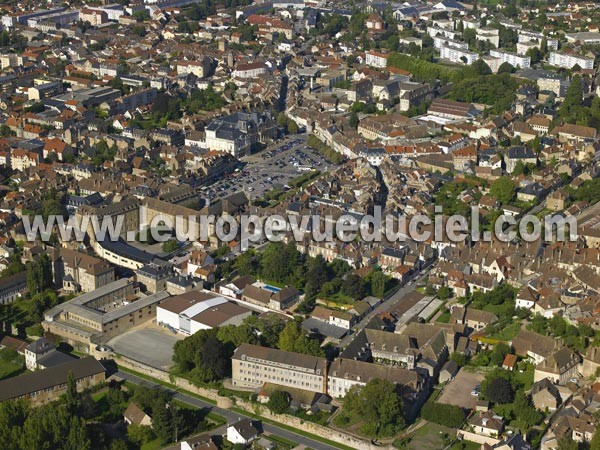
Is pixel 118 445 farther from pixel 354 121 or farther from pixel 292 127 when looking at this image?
pixel 354 121

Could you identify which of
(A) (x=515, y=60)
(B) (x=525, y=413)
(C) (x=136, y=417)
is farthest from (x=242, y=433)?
(A) (x=515, y=60)

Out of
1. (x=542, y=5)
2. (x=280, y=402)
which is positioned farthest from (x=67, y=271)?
(x=542, y=5)

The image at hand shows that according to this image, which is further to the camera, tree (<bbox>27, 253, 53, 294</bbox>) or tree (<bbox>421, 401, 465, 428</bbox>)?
tree (<bbox>27, 253, 53, 294</bbox>)

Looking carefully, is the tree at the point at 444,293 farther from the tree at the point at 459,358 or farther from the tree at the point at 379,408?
→ the tree at the point at 379,408

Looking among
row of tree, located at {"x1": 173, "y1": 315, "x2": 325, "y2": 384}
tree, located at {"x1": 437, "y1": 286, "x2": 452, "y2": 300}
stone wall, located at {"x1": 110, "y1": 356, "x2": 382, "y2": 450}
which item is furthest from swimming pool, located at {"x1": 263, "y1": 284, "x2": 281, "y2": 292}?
stone wall, located at {"x1": 110, "y1": 356, "x2": 382, "y2": 450}

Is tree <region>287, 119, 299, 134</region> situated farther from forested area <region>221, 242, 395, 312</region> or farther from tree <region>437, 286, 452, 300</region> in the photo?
tree <region>437, 286, 452, 300</region>

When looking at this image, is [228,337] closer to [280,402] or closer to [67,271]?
[280,402]

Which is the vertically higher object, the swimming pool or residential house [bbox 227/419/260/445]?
residential house [bbox 227/419/260/445]
